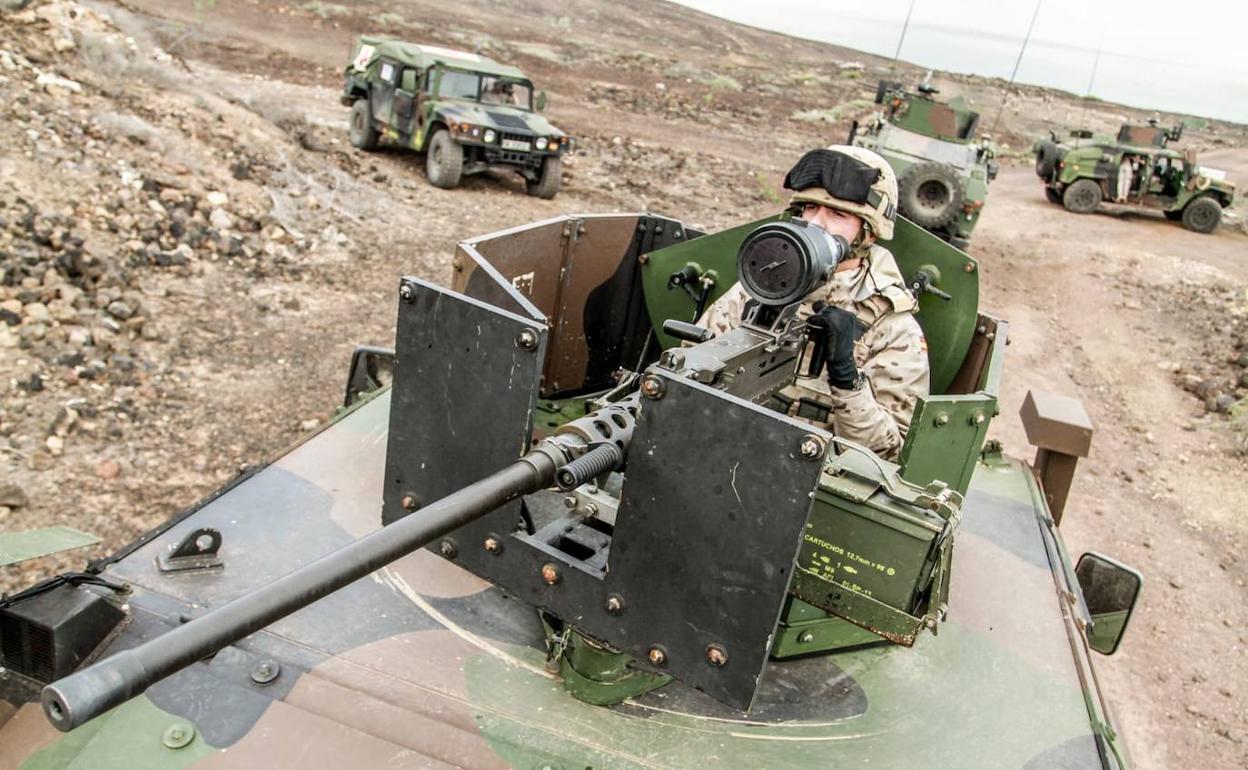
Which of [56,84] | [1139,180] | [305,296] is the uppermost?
[1139,180]

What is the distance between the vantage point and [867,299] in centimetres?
393

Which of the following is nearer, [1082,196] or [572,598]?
[572,598]

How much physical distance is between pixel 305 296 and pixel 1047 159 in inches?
640

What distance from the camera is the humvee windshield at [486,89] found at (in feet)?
43.2

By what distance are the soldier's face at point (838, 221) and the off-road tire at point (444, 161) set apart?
370 inches

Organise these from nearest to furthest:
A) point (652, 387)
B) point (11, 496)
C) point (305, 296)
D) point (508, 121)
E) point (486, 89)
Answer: point (652, 387) < point (11, 496) < point (305, 296) < point (508, 121) < point (486, 89)

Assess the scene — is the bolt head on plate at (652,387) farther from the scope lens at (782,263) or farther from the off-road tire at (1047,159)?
the off-road tire at (1047,159)

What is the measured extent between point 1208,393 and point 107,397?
9.73 meters

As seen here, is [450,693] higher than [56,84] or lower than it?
lower

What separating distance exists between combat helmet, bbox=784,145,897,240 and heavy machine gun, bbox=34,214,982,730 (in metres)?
0.85

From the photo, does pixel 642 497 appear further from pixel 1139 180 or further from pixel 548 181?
pixel 1139 180

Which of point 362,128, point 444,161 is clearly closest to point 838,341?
point 444,161

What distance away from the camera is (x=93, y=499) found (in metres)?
5.20

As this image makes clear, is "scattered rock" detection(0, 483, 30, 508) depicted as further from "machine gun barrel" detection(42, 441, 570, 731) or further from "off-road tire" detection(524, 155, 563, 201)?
"off-road tire" detection(524, 155, 563, 201)
